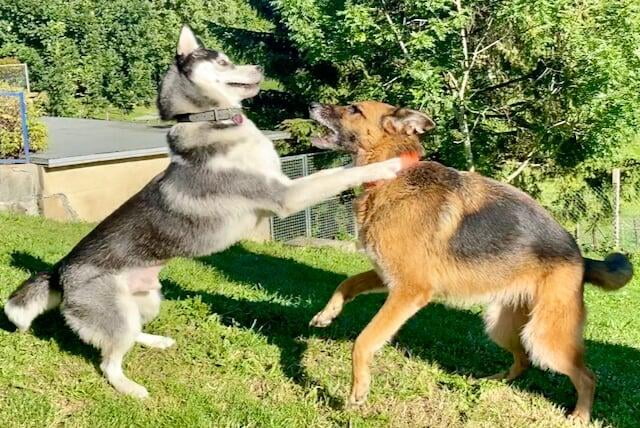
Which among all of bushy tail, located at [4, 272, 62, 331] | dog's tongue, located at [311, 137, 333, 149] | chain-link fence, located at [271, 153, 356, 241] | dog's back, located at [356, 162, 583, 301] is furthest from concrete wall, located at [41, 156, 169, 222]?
dog's back, located at [356, 162, 583, 301]

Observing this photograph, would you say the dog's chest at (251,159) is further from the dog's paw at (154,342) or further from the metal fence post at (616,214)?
the metal fence post at (616,214)

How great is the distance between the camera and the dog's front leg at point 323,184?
4.78m

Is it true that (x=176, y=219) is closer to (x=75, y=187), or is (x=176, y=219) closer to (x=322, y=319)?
(x=322, y=319)

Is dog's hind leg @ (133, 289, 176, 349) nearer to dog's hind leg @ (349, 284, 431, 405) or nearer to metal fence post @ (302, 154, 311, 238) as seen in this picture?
dog's hind leg @ (349, 284, 431, 405)

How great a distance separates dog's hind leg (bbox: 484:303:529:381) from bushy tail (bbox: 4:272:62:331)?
3.14m

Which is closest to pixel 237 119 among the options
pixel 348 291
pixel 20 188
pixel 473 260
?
pixel 348 291

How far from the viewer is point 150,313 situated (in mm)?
5094

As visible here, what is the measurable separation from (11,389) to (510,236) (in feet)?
11.3

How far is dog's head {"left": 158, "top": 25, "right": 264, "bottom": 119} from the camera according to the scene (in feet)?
16.5

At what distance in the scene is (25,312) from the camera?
4906 mm

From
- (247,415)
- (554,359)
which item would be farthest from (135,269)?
(554,359)

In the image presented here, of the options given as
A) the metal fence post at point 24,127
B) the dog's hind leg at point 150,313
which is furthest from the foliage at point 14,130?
the dog's hind leg at point 150,313

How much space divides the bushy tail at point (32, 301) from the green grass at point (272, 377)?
22cm

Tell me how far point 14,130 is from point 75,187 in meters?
1.75
